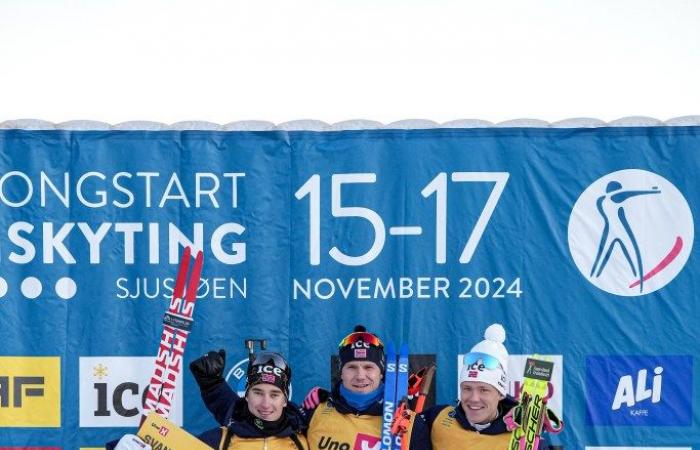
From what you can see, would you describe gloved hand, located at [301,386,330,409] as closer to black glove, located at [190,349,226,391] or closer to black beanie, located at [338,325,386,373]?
black beanie, located at [338,325,386,373]

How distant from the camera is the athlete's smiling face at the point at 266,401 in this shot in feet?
14.6

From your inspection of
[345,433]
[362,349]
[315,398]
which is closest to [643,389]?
[362,349]

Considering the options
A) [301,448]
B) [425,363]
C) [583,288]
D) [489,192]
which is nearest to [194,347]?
[301,448]

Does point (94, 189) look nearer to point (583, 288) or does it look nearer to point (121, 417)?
point (121, 417)

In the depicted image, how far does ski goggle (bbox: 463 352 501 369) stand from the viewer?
454 centimetres

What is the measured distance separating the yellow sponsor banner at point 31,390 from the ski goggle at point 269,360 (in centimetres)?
156

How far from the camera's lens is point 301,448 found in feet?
14.8

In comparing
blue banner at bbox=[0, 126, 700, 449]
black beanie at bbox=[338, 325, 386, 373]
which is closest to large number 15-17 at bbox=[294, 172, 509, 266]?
blue banner at bbox=[0, 126, 700, 449]

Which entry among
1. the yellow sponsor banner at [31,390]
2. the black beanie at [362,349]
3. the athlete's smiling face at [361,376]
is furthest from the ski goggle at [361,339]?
the yellow sponsor banner at [31,390]

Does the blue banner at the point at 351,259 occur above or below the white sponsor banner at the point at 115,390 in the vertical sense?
above

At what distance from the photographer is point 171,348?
5023mm

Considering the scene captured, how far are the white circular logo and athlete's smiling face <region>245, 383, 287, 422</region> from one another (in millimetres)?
2198

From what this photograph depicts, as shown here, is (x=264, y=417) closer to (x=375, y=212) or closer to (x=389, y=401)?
(x=389, y=401)

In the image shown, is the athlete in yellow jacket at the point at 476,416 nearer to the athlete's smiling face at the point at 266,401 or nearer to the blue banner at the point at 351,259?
the blue banner at the point at 351,259
